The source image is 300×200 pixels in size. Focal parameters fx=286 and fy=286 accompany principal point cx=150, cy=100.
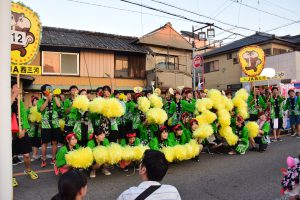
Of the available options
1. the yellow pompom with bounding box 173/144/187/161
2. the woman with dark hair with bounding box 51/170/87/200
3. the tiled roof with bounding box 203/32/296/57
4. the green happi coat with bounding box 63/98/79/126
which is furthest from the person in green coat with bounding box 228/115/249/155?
the tiled roof with bounding box 203/32/296/57

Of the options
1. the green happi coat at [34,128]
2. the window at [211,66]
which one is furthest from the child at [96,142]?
the window at [211,66]

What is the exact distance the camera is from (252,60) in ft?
35.9

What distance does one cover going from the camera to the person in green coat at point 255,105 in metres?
10.4

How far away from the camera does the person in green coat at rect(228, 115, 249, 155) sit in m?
7.95

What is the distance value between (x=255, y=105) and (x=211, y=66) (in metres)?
20.2

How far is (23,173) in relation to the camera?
6.33m

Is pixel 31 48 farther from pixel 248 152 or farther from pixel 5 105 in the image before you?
pixel 248 152

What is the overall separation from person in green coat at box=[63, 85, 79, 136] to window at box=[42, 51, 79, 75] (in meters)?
12.1

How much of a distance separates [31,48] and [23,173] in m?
2.76

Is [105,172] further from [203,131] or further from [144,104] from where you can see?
[203,131]

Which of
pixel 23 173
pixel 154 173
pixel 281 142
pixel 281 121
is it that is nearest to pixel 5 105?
pixel 154 173

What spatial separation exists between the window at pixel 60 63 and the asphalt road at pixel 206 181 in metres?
12.0

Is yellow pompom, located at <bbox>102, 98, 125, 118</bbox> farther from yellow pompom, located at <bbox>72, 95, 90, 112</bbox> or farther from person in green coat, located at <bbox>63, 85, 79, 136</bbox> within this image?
person in green coat, located at <bbox>63, 85, 79, 136</bbox>

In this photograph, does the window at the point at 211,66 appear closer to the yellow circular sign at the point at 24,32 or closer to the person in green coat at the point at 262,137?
the person in green coat at the point at 262,137
